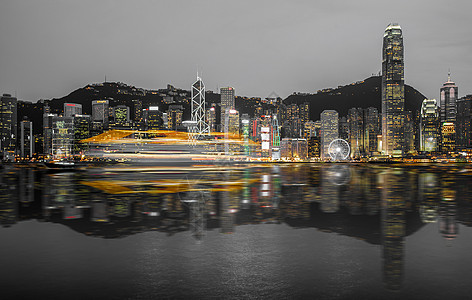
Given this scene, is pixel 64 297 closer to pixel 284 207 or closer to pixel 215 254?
pixel 215 254

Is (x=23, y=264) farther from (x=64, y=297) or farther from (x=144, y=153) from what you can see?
(x=144, y=153)

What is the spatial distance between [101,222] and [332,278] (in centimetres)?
975

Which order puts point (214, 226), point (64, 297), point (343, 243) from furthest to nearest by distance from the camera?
1. point (214, 226)
2. point (343, 243)
3. point (64, 297)

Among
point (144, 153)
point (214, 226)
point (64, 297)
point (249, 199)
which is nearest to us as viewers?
point (64, 297)

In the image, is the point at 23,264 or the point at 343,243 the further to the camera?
the point at 343,243

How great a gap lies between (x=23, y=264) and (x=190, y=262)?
12.1ft

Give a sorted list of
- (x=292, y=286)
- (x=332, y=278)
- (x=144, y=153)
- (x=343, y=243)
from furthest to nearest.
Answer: (x=144, y=153) → (x=343, y=243) → (x=332, y=278) → (x=292, y=286)

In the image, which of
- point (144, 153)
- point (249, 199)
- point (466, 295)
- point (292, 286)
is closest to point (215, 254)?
point (292, 286)

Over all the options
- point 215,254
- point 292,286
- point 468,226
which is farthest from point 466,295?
point 468,226

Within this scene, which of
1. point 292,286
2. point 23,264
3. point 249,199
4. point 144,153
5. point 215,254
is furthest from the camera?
point 144,153

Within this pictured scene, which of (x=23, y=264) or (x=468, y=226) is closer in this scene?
(x=23, y=264)

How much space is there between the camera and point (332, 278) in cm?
809

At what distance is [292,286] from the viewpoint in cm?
754

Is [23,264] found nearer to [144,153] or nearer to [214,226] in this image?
[214,226]
